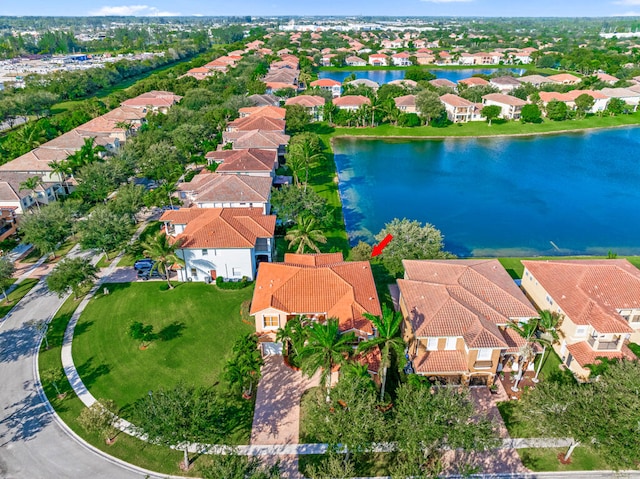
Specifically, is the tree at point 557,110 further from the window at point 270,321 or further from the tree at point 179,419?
the tree at point 179,419

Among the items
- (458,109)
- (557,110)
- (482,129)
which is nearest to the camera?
(482,129)

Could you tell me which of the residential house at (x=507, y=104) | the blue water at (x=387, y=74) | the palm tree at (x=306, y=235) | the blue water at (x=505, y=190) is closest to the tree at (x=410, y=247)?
the palm tree at (x=306, y=235)

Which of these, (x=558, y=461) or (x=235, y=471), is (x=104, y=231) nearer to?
(x=235, y=471)

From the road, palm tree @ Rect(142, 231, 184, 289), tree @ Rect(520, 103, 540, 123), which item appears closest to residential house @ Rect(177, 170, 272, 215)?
palm tree @ Rect(142, 231, 184, 289)

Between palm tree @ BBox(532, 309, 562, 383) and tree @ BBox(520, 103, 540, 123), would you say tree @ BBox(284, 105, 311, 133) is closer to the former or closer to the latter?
tree @ BBox(520, 103, 540, 123)

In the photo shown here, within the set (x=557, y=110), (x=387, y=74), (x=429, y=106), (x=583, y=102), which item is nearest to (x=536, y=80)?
(x=583, y=102)

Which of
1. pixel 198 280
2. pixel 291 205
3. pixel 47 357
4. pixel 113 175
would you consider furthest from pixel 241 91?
pixel 47 357

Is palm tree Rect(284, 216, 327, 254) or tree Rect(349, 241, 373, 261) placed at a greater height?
palm tree Rect(284, 216, 327, 254)
